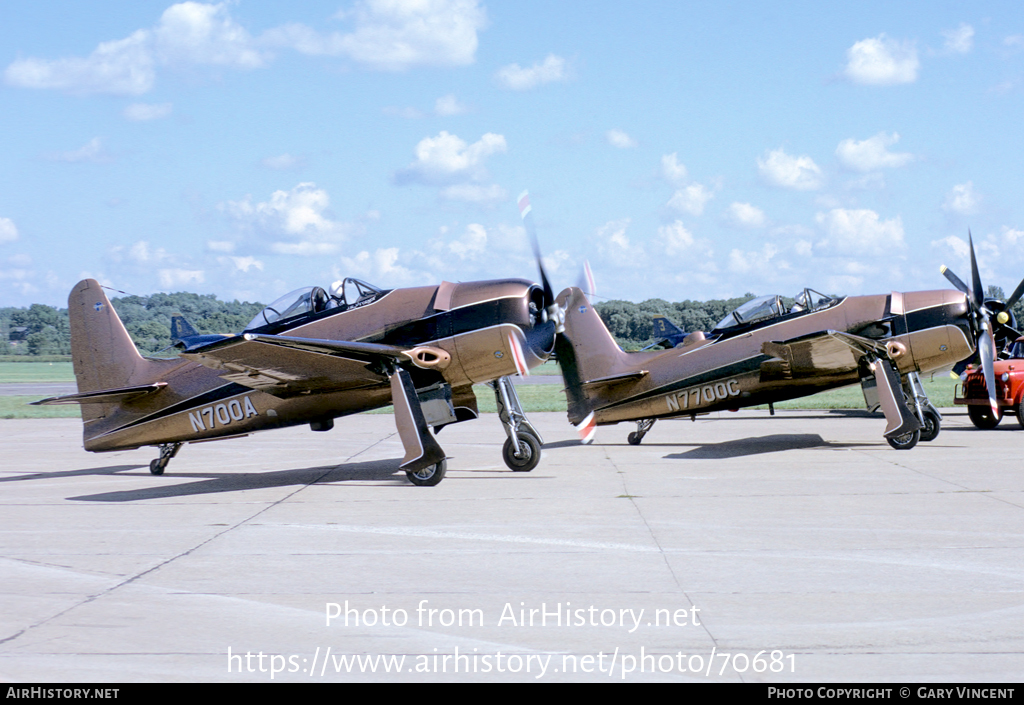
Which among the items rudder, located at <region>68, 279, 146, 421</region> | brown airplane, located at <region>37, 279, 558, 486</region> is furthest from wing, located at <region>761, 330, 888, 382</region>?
rudder, located at <region>68, 279, 146, 421</region>

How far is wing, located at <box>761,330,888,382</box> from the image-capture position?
15344 mm

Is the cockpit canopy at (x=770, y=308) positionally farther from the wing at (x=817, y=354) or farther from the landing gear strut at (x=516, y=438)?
the landing gear strut at (x=516, y=438)

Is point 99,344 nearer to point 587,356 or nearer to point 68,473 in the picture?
point 68,473

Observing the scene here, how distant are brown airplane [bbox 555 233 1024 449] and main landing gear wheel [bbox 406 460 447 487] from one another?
3.40 metres

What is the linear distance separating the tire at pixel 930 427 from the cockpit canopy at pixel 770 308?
9.61ft

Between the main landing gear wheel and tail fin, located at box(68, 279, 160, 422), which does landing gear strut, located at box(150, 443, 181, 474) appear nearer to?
tail fin, located at box(68, 279, 160, 422)

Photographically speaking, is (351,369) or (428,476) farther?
(351,369)

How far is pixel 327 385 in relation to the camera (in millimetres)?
13148

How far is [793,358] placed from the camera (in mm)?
16062

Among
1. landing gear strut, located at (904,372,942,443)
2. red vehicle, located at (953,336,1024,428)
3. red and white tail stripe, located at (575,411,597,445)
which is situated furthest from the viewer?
red vehicle, located at (953,336,1024,428)

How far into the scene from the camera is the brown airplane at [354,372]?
1212 cm

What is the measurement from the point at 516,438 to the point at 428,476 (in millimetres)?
1845

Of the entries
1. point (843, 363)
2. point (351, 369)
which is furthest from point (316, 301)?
point (843, 363)

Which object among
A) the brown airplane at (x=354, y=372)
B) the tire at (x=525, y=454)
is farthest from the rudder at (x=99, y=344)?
the tire at (x=525, y=454)
